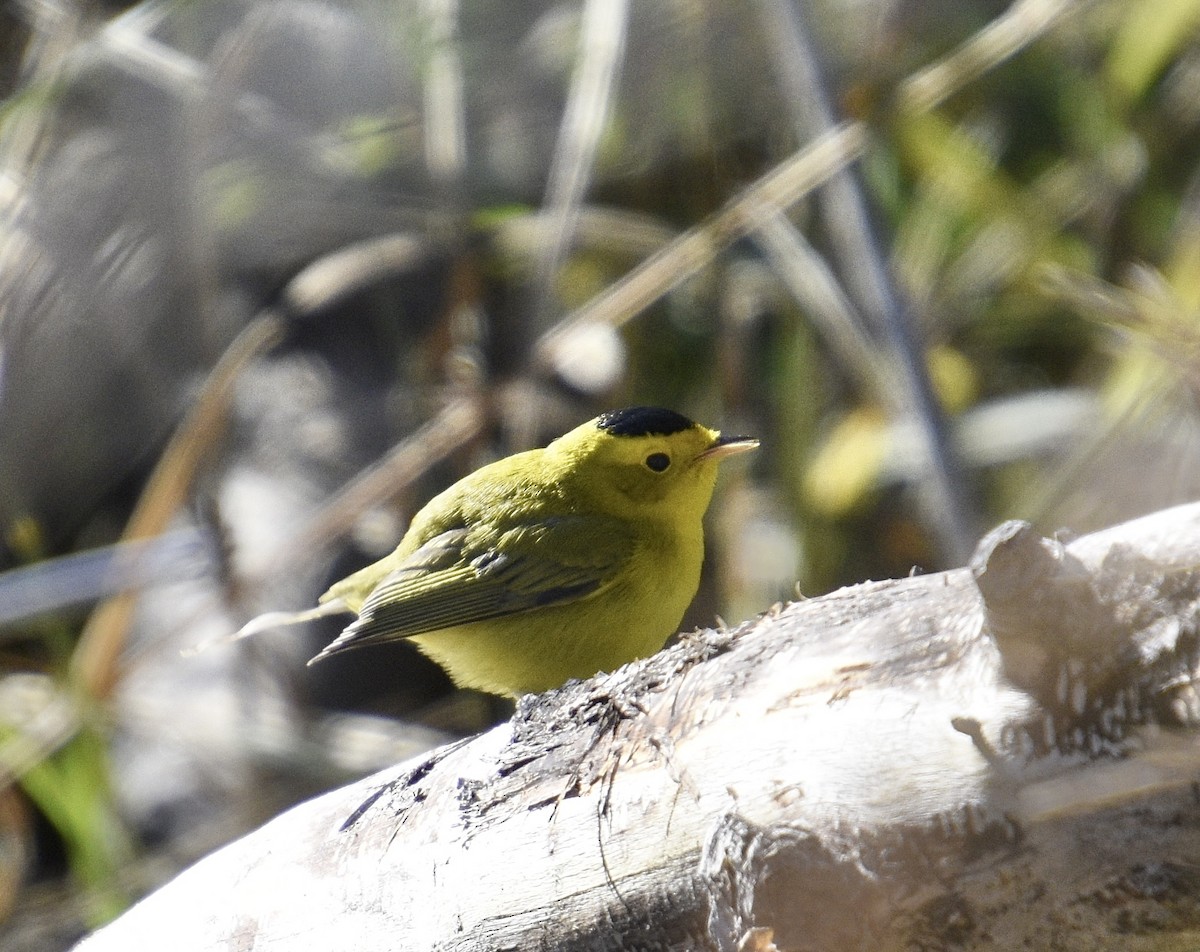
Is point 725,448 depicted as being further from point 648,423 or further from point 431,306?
point 431,306

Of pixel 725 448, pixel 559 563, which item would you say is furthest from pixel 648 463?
pixel 559 563

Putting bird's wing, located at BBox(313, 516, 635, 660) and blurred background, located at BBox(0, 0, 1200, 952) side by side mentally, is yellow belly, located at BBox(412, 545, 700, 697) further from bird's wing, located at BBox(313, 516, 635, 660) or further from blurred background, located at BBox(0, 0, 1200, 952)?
blurred background, located at BBox(0, 0, 1200, 952)

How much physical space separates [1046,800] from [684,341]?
4.31m

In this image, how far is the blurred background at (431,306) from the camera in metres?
4.76

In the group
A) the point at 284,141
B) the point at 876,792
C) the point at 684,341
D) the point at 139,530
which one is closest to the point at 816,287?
the point at 684,341

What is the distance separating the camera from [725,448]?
10.6 feet

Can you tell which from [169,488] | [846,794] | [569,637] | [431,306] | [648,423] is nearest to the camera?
[846,794]

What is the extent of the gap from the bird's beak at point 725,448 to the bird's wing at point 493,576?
265mm

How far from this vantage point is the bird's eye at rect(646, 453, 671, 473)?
332cm

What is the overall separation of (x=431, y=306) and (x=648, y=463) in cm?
283

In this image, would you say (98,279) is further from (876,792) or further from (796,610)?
(876,792)

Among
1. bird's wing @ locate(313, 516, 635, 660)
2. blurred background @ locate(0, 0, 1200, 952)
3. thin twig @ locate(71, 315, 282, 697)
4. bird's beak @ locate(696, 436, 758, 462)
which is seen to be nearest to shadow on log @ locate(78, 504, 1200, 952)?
bird's wing @ locate(313, 516, 635, 660)

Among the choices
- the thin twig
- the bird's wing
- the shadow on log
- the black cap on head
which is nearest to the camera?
the shadow on log

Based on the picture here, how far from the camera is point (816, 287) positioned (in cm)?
479
